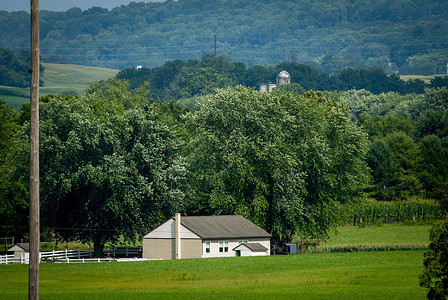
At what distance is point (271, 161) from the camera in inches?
3150

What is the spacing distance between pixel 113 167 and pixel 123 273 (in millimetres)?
17285

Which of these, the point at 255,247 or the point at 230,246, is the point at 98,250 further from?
the point at 255,247

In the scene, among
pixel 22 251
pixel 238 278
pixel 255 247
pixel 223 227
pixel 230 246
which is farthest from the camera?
pixel 230 246

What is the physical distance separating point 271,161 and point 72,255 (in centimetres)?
2257

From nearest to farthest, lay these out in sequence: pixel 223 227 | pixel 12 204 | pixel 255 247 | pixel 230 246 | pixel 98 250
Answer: pixel 223 227 → pixel 255 247 → pixel 230 246 → pixel 98 250 → pixel 12 204

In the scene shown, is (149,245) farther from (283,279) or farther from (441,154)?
(441,154)

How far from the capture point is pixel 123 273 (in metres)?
60.6

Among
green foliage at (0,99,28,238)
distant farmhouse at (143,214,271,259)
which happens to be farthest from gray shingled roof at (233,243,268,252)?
green foliage at (0,99,28,238)

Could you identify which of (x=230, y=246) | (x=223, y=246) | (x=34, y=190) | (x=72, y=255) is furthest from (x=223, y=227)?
(x=34, y=190)

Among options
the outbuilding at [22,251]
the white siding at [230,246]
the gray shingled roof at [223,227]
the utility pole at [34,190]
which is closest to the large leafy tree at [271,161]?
the gray shingled roof at [223,227]

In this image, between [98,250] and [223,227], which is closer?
[223,227]

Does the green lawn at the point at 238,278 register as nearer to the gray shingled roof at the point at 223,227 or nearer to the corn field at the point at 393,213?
the gray shingled roof at the point at 223,227

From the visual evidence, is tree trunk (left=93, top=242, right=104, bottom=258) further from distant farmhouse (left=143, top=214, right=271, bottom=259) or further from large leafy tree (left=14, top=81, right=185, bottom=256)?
distant farmhouse (left=143, top=214, right=271, bottom=259)

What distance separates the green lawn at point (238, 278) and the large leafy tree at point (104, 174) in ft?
28.9
